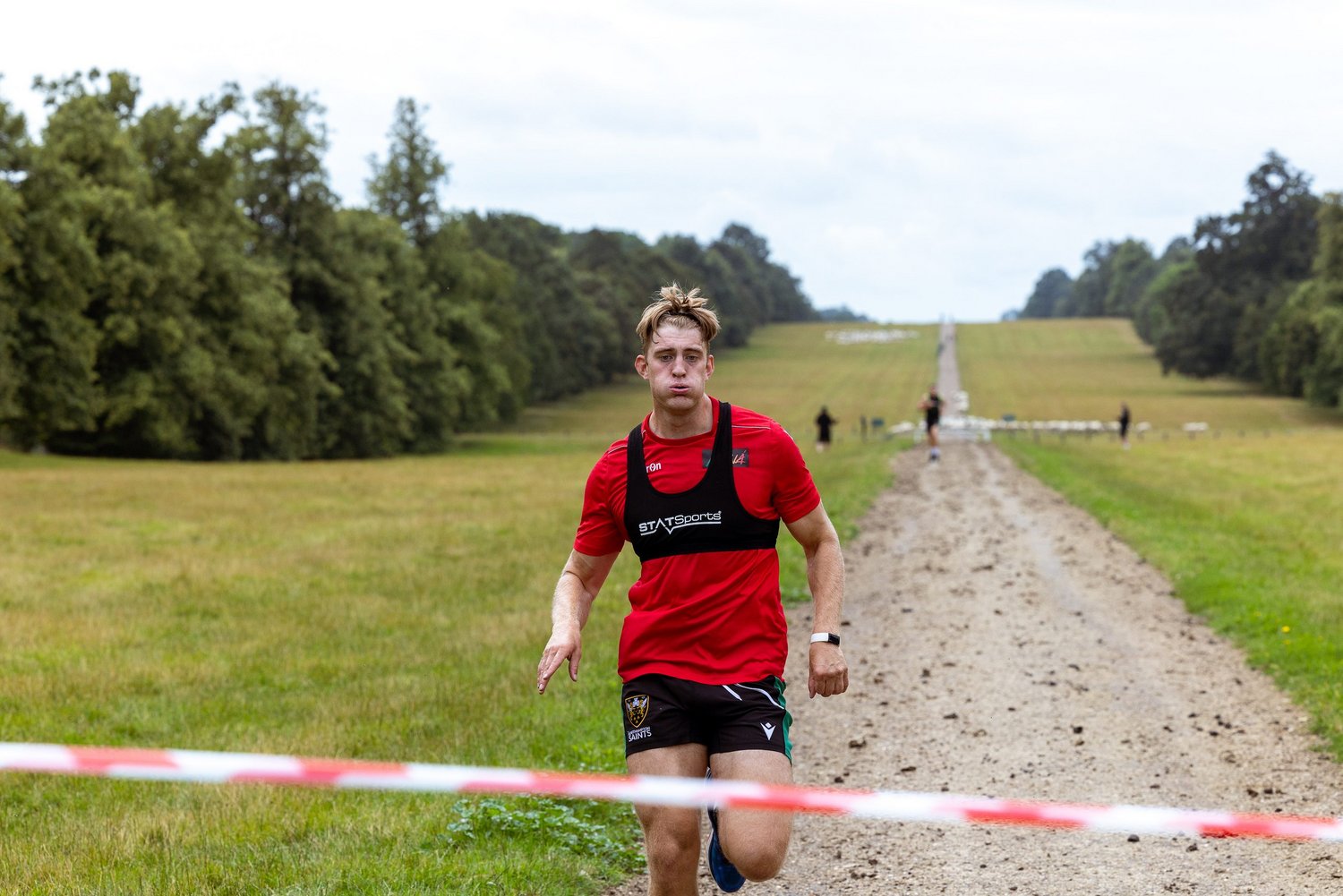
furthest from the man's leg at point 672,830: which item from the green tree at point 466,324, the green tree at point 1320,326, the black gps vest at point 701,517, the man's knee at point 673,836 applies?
the green tree at point 1320,326

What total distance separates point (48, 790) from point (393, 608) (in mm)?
6827

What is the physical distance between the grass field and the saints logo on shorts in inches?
58.2

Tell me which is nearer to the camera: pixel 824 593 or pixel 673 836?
pixel 673 836

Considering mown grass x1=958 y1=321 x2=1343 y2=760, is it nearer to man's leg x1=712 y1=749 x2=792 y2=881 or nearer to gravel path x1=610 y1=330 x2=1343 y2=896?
gravel path x1=610 y1=330 x2=1343 y2=896

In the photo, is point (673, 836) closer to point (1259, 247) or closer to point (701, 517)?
point (701, 517)

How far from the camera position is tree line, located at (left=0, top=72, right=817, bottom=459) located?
4175 cm

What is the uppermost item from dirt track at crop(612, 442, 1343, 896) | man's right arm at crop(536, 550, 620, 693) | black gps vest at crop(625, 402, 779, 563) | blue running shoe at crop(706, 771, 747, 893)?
black gps vest at crop(625, 402, 779, 563)

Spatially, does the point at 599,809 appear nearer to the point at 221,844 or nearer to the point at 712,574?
the point at 221,844

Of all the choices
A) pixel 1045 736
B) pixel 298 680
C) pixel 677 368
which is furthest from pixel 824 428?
pixel 677 368

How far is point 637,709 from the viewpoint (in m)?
4.52

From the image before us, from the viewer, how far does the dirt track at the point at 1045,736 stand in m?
5.93

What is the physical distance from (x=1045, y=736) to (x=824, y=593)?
13.3 feet

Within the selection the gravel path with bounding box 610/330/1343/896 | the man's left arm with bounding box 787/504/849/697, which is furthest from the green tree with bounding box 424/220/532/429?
the man's left arm with bounding box 787/504/849/697

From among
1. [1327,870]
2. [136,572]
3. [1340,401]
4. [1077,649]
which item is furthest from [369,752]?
[1340,401]
